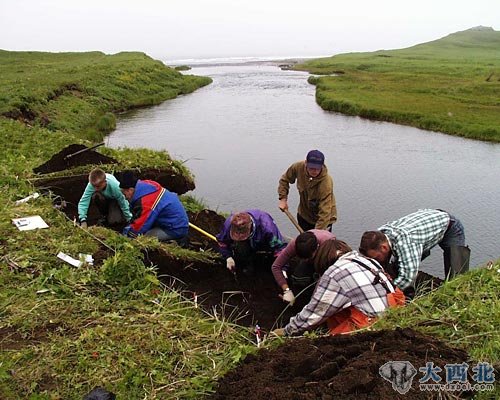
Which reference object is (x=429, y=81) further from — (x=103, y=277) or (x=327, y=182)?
(x=103, y=277)

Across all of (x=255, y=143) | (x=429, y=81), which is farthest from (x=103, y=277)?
(x=429, y=81)

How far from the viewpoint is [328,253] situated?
424 cm

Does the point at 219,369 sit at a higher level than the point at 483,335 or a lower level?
lower

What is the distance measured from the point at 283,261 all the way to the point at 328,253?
0.87 metres

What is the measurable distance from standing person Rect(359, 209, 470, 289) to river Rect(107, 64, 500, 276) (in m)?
2.67

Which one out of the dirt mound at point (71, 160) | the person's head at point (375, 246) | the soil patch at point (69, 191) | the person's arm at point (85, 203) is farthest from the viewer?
the dirt mound at point (71, 160)

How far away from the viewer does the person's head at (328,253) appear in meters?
4.23

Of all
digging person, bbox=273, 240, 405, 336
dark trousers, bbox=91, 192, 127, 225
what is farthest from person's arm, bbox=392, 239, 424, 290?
dark trousers, bbox=91, 192, 127, 225

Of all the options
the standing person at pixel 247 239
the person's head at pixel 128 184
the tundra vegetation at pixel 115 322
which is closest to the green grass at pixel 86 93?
the person's head at pixel 128 184

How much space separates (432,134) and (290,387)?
724 inches

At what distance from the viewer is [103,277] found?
15.2 ft

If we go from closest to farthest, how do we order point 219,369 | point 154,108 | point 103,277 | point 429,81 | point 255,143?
point 219,369 < point 103,277 < point 255,143 < point 154,108 < point 429,81

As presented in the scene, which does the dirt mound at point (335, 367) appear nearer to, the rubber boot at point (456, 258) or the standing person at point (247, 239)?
the standing person at point (247, 239)

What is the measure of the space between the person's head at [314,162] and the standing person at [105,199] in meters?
2.67
